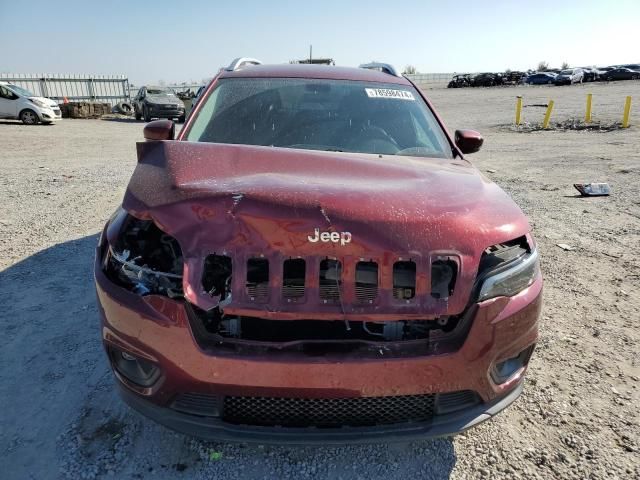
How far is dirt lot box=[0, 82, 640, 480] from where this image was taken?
211 cm

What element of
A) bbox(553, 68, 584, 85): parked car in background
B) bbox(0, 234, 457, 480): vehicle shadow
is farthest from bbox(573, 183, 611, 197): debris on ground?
bbox(553, 68, 584, 85): parked car in background

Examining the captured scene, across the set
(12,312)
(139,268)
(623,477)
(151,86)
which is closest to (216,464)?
(139,268)

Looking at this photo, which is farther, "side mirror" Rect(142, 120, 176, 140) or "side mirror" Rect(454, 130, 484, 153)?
"side mirror" Rect(454, 130, 484, 153)

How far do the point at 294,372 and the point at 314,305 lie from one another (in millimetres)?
261

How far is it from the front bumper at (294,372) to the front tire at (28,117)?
70.0 ft

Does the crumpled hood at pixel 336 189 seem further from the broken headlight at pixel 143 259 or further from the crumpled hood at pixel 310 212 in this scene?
the broken headlight at pixel 143 259

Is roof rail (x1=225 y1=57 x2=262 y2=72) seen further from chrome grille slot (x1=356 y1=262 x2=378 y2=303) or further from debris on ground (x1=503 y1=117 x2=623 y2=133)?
debris on ground (x1=503 y1=117 x2=623 y2=133)

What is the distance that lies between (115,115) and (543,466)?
28.2 m

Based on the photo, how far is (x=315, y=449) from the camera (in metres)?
2.21

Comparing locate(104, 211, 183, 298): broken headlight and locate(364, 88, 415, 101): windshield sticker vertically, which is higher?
locate(364, 88, 415, 101): windshield sticker

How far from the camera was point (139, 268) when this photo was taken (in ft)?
6.25

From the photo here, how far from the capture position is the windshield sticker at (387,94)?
338 cm

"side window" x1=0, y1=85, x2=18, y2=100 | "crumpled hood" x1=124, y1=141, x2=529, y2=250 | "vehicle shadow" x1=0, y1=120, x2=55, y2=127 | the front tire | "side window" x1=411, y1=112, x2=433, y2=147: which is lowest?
"vehicle shadow" x1=0, y1=120, x2=55, y2=127

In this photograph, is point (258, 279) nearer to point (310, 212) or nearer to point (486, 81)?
point (310, 212)
